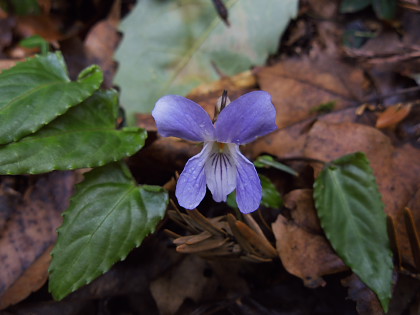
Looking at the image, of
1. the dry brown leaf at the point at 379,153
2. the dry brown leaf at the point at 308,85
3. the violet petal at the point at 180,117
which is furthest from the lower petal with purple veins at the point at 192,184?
the dry brown leaf at the point at 308,85

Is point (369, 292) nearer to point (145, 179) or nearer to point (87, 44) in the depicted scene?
point (145, 179)

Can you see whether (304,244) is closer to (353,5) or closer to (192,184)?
(192,184)

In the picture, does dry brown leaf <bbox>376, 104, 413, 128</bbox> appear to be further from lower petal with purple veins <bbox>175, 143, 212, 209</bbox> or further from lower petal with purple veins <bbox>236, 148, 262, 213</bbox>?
lower petal with purple veins <bbox>175, 143, 212, 209</bbox>

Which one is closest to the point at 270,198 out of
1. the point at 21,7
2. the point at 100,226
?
the point at 100,226

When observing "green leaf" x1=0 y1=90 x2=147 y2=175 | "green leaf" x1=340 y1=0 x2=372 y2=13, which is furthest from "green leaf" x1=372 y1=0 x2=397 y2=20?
"green leaf" x1=0 y1=90 x2=147 y2=175

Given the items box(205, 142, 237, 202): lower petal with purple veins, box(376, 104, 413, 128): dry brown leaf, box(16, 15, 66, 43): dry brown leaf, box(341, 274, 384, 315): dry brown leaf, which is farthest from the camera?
box(16, 15, 66, 43): dry brown leaf
